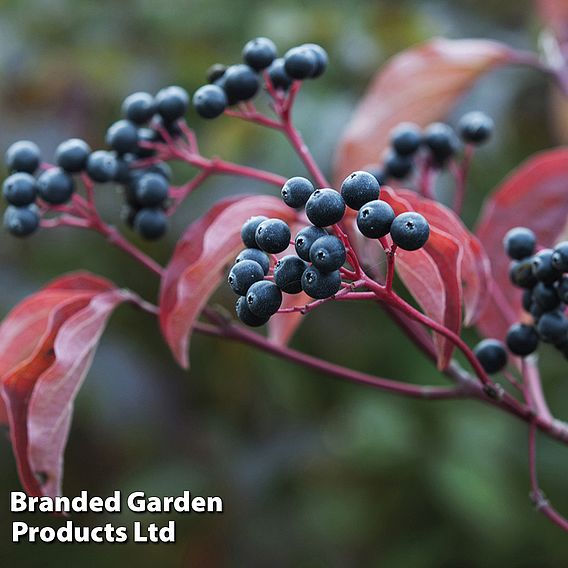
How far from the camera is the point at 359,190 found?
32.8 inches

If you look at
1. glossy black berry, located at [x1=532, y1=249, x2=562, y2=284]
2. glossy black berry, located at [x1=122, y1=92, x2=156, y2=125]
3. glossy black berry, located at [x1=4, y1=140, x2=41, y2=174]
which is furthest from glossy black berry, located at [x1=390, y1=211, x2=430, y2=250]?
glossy black berry, located at [x1=4, y1=140, x2=41, y2=174]

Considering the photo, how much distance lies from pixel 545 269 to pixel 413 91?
62 centimetres

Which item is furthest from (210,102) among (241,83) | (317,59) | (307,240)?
(307,240)

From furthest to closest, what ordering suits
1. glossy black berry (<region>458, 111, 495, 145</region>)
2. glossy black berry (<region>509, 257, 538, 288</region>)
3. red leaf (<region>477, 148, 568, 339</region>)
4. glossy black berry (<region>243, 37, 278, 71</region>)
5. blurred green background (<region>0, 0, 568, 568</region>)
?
1. blurred green background (<region>0, 0, 568, 568</region>)
2. glossy black berry (<region>458, 111, 495, 145</region>)
3. red leaf (<region>477, 148, 568, 339</region>)
4. glossy black berry (<region>243, 37, 278, 71</region>)
5. glossy black berry (<region>509, 257, 538, 288</region>)

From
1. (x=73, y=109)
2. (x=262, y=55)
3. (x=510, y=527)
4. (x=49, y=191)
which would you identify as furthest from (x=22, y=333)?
(x=73, y=109)

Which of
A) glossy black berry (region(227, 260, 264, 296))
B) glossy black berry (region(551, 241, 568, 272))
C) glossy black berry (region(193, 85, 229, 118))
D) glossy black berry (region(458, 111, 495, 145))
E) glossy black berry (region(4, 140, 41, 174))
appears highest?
glossy black berry (region(458, 111, 495, 145))

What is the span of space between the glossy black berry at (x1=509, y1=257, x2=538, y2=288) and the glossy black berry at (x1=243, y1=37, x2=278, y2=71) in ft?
1.32

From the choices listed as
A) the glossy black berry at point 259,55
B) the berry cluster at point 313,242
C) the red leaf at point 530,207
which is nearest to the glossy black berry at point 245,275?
the berry cluster at point 313,242

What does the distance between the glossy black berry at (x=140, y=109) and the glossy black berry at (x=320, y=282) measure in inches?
18.2

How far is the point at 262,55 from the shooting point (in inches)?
44.5

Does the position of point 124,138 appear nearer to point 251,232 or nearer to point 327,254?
point 251,232

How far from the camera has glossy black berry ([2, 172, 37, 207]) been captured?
117cm

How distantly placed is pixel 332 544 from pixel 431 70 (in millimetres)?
1303

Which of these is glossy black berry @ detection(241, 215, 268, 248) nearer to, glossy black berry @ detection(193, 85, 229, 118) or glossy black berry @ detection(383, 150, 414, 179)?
glossy black berry @ detection(193, 85, 229, 118)
